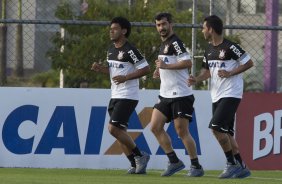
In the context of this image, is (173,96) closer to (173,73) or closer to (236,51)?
(173,73)

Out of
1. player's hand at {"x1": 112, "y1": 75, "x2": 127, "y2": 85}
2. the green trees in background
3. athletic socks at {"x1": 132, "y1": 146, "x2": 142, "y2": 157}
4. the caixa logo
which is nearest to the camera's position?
player's hand at {"x1": 112, "y1": 75, "x2": 127, "y2": 85}

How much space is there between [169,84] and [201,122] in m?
2.41

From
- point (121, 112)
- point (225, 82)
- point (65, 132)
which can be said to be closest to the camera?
point (225, 82)

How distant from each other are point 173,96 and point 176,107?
0.15m

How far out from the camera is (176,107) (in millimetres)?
14398

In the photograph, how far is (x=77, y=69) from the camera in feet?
66.8

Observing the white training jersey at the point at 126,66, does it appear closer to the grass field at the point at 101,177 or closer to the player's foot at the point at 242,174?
the grass field at the point at 101,177

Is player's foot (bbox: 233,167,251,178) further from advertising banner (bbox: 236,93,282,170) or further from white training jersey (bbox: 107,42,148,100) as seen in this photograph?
advertising banner (bbox: 236,93,282,170)

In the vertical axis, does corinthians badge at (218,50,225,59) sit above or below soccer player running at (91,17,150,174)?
above

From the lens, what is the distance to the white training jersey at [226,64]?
46.4 feet

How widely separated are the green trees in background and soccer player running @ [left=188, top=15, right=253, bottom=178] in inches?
145

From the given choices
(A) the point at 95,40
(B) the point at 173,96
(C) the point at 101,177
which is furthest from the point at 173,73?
(A) the point at 95,40

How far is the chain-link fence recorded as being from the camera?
670 inches

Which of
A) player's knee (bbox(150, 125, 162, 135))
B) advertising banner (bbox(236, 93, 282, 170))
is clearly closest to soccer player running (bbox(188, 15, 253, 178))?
player's knee (bbox(150, 125, 162, 135))
